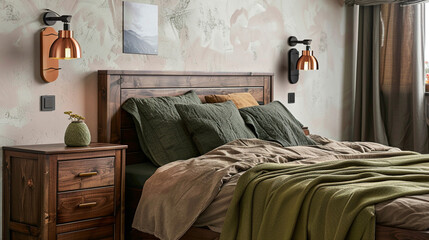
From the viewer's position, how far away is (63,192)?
9.79 feet

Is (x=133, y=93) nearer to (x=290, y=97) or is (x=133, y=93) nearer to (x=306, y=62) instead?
(x=306, y=62)

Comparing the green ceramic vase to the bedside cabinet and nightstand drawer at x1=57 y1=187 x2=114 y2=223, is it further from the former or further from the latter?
nightstand drawer at x1=57 y1=187 x2=114 y2=223

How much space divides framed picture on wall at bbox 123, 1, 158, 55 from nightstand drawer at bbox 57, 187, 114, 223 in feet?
3.33

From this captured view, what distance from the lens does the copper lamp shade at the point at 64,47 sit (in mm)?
3184

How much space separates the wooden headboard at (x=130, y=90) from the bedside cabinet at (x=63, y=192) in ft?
1.21

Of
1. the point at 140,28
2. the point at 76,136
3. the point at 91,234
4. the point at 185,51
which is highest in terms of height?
the point at 140,28

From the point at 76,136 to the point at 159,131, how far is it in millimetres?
578

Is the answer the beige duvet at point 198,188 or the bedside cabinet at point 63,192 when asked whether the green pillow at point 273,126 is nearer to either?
the beige duvet at point 198,188

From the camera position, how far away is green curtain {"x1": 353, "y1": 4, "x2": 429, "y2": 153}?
17.2 feet

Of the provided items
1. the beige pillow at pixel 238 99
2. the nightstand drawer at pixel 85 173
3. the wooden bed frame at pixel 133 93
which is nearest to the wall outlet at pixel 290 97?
the beige pillow at pixel 238 99

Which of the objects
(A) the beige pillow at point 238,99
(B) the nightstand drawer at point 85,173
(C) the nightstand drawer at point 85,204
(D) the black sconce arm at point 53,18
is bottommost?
(C) the nightstand drawer at point 85,204

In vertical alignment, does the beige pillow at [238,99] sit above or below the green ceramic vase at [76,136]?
above

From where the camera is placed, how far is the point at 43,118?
11.0ft

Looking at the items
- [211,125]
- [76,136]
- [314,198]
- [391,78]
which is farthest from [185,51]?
[391,78]
